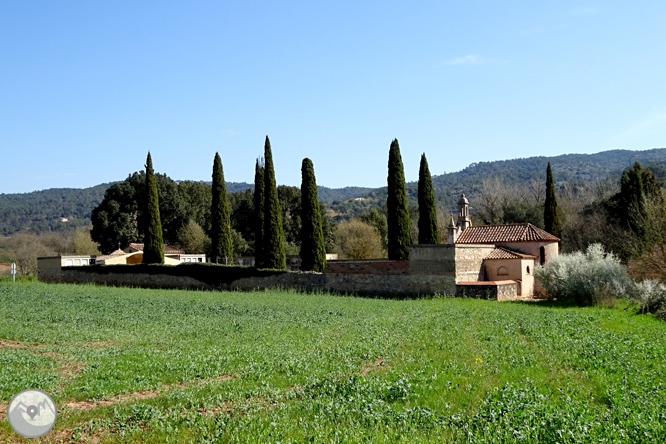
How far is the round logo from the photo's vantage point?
13.3ft

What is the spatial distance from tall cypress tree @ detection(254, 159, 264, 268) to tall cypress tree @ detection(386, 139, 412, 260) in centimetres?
864

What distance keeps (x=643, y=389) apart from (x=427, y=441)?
14.7 ft

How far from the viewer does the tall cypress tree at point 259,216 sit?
35.5m

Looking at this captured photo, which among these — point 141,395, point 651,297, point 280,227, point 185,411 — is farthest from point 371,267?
point 185,411

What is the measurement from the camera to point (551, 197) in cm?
4025

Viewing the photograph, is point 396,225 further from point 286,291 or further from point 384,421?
point 384,421

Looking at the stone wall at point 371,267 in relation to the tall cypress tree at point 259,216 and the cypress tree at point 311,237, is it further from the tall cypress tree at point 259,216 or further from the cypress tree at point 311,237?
the tall cypress tree at point 259,216

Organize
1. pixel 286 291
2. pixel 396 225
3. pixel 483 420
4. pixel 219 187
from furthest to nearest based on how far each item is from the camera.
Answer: pixel 219 187 → pixel 396 225 → pixel 286 291 → pixel 483 420

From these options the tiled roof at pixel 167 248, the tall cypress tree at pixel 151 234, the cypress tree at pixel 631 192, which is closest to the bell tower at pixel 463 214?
the cypress tree at pixel 631 192

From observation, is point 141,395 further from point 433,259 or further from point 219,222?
point 219,222

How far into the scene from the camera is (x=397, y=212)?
112 feet

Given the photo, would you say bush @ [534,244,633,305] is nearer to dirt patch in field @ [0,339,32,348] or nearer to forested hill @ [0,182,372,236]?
dirt patch in field @ [0,339,32,348]

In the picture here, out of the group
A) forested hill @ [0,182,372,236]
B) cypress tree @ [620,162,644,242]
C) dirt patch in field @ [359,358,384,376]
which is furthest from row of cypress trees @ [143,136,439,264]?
forested hill @ [0,182,372,236]

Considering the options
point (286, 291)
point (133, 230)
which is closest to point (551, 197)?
point (286, 291)
